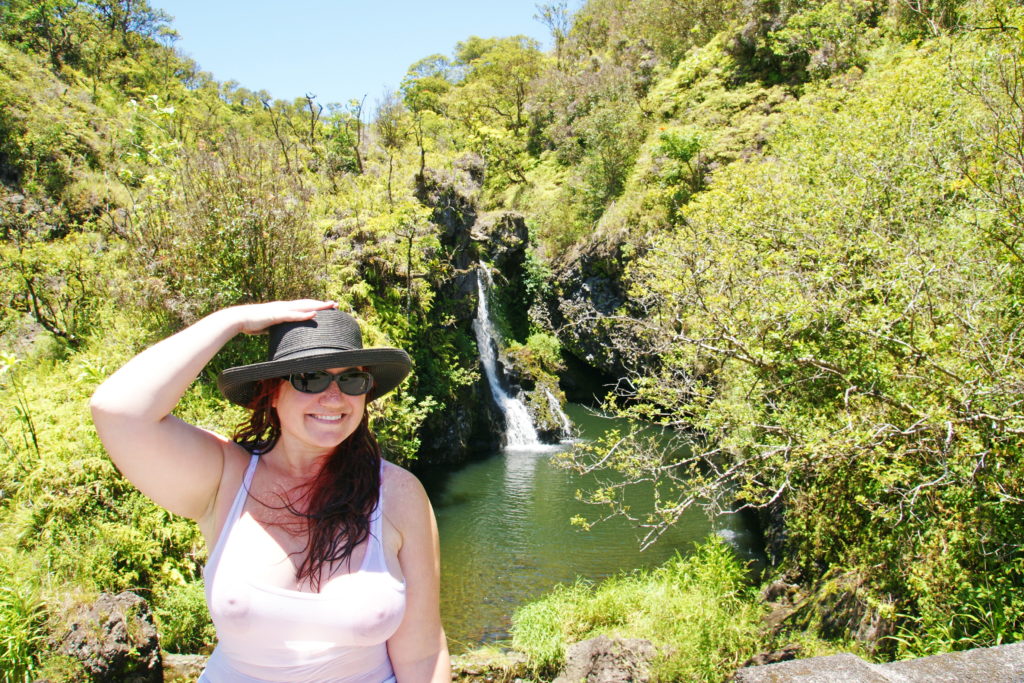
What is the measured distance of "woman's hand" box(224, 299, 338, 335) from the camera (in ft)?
5.57

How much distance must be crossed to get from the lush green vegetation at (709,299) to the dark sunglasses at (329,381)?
448 cm

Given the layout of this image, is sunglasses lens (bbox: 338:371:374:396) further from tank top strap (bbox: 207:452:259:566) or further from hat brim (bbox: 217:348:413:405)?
tank top strap (bbox: 207:452:259:566)

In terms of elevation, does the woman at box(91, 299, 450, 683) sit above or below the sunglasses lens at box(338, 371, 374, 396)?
below

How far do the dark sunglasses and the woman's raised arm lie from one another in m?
0.18

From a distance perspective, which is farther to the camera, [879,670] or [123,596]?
[123,596]

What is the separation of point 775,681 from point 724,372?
25.7 ft

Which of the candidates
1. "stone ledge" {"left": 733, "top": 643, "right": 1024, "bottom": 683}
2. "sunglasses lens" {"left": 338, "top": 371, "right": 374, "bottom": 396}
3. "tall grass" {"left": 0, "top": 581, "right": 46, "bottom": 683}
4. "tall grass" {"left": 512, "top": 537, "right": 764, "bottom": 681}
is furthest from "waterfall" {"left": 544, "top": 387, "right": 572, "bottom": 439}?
"sunglasses lens" {"left": 338, "top": 371, "right": 374, "bottom": 396}

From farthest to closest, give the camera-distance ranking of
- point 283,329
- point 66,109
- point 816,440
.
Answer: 1. point 66,109
2. point 816,440
3. point 283,329

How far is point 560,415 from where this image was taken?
18391 mm

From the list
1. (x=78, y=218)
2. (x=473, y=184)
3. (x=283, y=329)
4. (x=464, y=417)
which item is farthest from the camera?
(x=473, y=184)

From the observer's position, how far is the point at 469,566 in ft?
33.1

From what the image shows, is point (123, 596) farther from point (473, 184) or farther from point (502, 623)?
point (473, 184)


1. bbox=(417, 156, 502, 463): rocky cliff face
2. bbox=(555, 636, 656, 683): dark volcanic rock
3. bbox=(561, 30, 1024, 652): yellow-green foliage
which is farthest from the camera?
bbox=(417, 156, 502, 463): rocky cliff face

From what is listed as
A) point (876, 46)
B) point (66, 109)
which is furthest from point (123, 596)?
point (876, 46)
